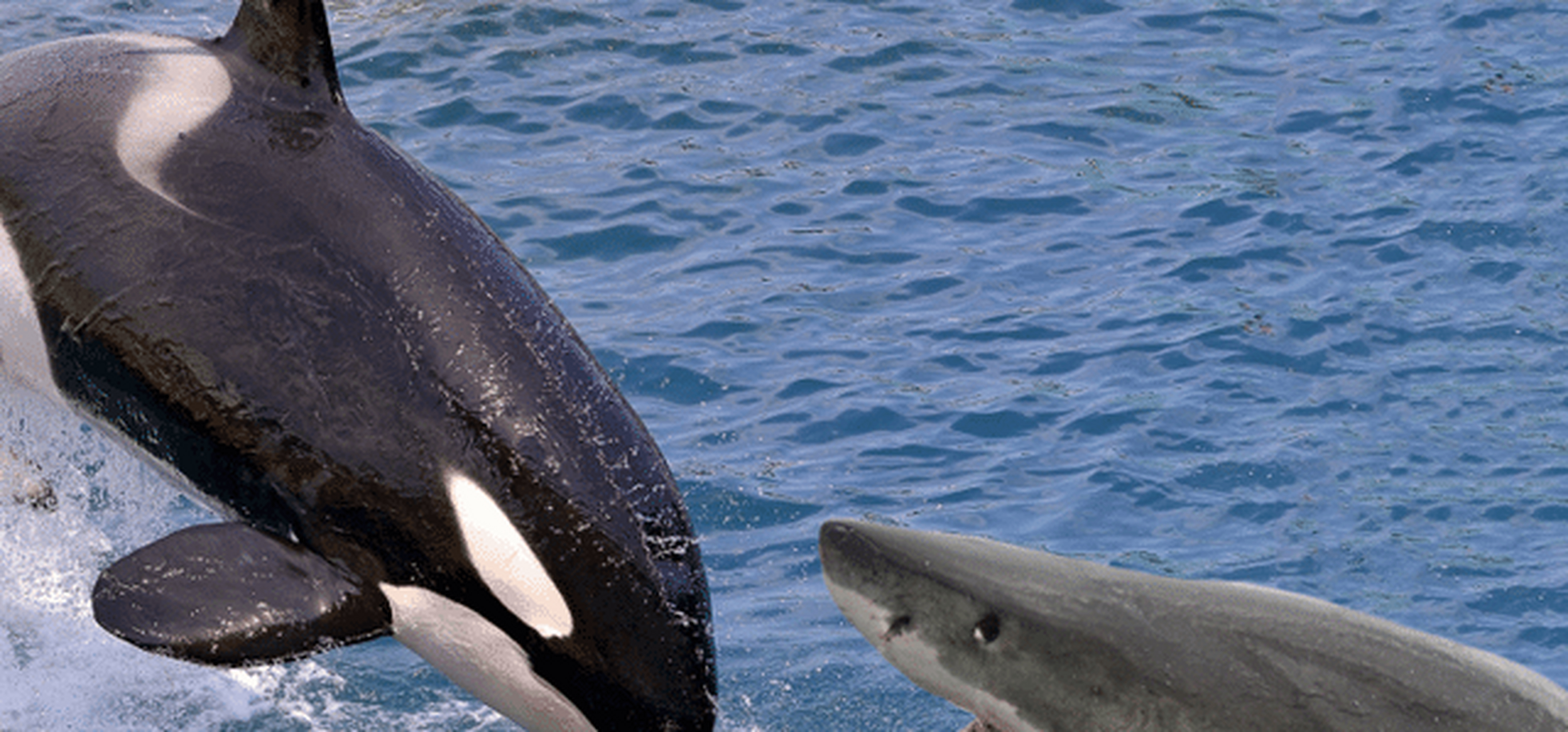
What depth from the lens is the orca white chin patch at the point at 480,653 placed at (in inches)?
195

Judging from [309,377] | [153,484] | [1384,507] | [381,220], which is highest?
[381,220]

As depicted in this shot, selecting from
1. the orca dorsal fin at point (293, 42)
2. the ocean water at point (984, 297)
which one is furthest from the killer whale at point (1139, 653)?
the ocean water at point (984, 297)

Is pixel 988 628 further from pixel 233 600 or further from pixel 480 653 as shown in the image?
pixel 233 600

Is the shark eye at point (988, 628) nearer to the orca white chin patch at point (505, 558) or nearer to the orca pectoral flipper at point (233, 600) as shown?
the orca white chin patch at point (505, 558)

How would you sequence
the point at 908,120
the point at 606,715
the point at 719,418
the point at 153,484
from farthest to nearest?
1. the point at 908,120
2. the point at 719,418
3. the point at 153,484
4. the point at 606,715

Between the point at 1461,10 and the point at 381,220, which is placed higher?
the point at 381,220

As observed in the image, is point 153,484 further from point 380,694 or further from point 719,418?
point 719,418

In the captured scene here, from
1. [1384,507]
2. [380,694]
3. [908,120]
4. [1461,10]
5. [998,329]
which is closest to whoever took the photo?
[380,694]

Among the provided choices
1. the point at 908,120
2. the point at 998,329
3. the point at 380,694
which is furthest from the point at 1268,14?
the point at 380,694

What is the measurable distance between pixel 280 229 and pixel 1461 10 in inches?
510

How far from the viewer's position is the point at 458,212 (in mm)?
5312

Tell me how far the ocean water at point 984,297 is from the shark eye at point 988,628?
3937mm

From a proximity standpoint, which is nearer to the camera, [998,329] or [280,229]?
[280,229]

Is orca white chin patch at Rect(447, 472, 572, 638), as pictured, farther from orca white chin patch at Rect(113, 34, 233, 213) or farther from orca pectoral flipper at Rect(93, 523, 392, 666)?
orca white chin patch at Rect(113, 34, 233, 213)
